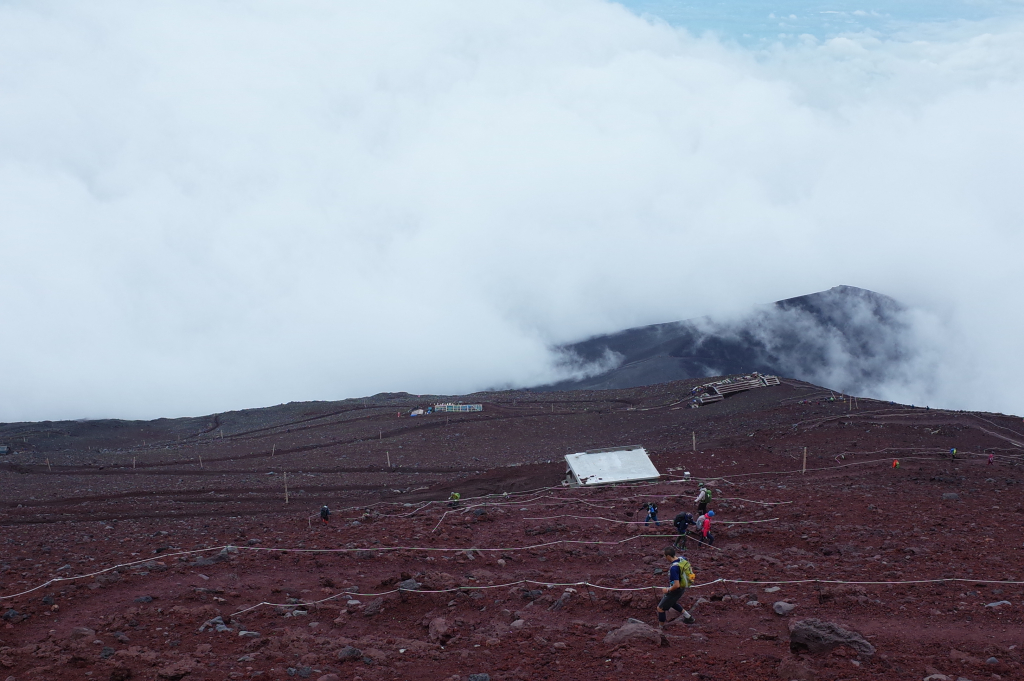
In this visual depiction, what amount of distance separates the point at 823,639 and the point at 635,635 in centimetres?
238

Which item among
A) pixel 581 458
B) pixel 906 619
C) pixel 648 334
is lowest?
pixel 906 619

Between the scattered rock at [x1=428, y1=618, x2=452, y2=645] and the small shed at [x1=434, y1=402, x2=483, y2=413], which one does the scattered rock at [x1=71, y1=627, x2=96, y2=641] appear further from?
the small shed at [x1=434, y1=402, x2=483, y2=413]

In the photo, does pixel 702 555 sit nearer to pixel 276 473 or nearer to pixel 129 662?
pixel 129 662

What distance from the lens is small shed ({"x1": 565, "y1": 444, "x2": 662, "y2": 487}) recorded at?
24.1 m

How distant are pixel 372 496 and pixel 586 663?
19.1 m

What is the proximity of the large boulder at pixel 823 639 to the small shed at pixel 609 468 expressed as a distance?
557 inches

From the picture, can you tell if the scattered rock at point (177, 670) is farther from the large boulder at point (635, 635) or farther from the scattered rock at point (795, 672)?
the scattered rock at point (795, 672)

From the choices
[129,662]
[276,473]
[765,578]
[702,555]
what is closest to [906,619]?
[765,578]

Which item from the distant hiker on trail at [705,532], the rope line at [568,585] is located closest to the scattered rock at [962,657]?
the rope line at [568,585]

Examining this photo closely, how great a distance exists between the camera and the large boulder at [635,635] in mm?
10281

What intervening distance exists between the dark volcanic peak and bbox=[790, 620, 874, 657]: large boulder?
5188cm

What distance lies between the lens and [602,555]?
15.4 meters

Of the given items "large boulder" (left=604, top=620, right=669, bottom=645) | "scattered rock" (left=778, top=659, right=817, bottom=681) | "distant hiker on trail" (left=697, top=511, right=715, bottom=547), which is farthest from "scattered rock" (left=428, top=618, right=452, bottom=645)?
"distant hiker on trail" (left=697, top=511, right=715, bottom=547)

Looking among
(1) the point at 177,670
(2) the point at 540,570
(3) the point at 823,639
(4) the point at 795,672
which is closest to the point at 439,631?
(1) the point at 177,670
